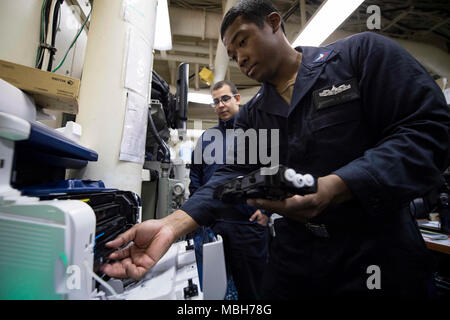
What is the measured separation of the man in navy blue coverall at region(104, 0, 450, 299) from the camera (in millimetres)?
435

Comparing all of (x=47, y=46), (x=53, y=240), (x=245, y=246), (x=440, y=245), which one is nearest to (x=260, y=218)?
(x=245, y=246)

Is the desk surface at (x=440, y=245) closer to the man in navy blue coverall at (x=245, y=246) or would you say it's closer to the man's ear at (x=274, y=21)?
the man in navy blue coverall at (x=245, y=246)

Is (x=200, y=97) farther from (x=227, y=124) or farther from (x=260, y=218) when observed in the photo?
(x=260, y=218)

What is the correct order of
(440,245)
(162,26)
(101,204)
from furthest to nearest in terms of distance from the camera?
(162,26) → (440,245) → (101,204)

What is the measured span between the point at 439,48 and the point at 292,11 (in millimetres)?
1888

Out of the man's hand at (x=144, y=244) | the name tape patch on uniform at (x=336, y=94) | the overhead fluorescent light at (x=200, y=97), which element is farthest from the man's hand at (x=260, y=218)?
the overhead fluorescent light at (x=200, y=97)

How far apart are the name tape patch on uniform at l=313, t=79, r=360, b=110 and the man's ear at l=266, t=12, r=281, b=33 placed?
0.29m

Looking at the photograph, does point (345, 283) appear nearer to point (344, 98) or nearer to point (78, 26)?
point (344, 98)

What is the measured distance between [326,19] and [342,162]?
159 centimetres

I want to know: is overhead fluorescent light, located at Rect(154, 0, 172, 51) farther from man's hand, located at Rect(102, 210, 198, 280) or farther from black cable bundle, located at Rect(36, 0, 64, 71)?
man's hand, located at Rect(102, 210, 198, 280)

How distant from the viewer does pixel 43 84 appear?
0.64m

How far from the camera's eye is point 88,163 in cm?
93
